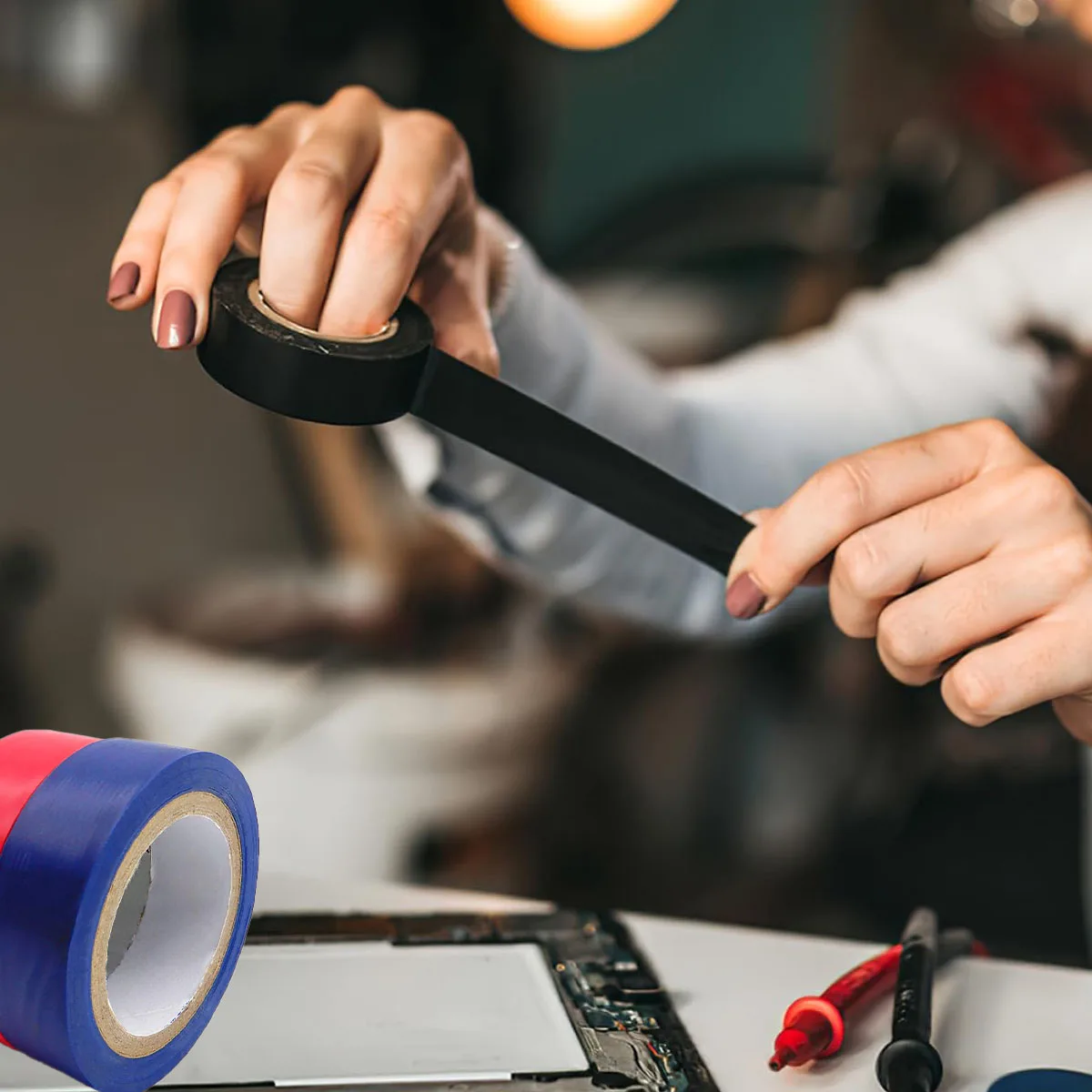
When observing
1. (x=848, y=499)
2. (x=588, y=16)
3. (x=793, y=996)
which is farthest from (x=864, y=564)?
(x=588, y=16)

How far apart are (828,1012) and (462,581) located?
2.84 ft

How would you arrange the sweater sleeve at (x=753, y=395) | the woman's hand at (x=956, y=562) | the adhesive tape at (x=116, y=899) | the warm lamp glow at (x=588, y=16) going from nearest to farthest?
1. the adhesive tape at (x=116, y=899)
2. the woman's hand at (x=956, y=562)
3. the sweater sleeve at (x=753, y=395)
4. the warm lamp glow at (x=588, y=16)

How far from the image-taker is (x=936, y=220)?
132cm

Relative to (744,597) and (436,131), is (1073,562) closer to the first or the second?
(744,597)

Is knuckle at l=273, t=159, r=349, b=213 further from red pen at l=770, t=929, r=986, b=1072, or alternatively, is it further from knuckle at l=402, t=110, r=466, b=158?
red pen at l=770, t=929, r=986, b=1072

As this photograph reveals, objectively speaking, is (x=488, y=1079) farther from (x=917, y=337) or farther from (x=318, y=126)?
(x=917, y=337)

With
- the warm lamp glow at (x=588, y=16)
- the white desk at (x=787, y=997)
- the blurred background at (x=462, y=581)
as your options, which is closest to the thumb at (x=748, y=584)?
the white desk at (x=787, y=997)

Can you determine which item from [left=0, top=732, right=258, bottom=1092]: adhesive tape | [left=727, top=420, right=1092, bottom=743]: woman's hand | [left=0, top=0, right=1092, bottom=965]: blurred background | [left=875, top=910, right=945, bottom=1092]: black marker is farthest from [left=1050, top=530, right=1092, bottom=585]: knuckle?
→ [left=0, top=0, right=1092, bottom=965]: blurred background

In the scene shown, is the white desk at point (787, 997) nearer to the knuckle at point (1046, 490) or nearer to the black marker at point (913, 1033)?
the black marker at point (913, 1033)

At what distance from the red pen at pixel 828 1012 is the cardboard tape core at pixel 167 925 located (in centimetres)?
14

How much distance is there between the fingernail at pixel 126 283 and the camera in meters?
0.37

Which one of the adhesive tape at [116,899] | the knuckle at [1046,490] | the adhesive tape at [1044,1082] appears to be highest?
the knuckle at [1046,490]

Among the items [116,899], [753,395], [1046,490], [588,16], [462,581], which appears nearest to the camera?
[116,899]

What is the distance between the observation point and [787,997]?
0.36 metres
